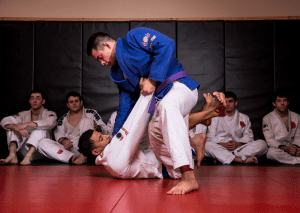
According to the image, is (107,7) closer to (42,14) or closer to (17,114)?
(42,14)

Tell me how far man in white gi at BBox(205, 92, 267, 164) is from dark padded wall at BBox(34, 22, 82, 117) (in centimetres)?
262

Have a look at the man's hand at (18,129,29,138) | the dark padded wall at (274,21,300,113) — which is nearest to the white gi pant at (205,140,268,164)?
the dark padded wall at (274,21,300,113)

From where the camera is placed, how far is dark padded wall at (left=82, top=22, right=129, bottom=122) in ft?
16.9

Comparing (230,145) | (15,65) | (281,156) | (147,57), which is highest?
(15,65)

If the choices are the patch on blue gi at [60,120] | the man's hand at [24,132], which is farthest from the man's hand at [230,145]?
the man's hand at [24,132]

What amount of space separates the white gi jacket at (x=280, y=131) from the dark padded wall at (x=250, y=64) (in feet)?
1.42

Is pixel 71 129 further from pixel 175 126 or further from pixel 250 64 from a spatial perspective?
pixel 250 64

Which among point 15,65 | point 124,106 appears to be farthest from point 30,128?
point 124,106

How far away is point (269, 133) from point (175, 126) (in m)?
3.33

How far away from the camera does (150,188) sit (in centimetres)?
196

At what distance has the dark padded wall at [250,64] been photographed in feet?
16.6

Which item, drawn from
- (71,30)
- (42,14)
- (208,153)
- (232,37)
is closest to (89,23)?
(71,30)

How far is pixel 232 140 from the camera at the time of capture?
14.5 ft

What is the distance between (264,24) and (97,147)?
406 cm
